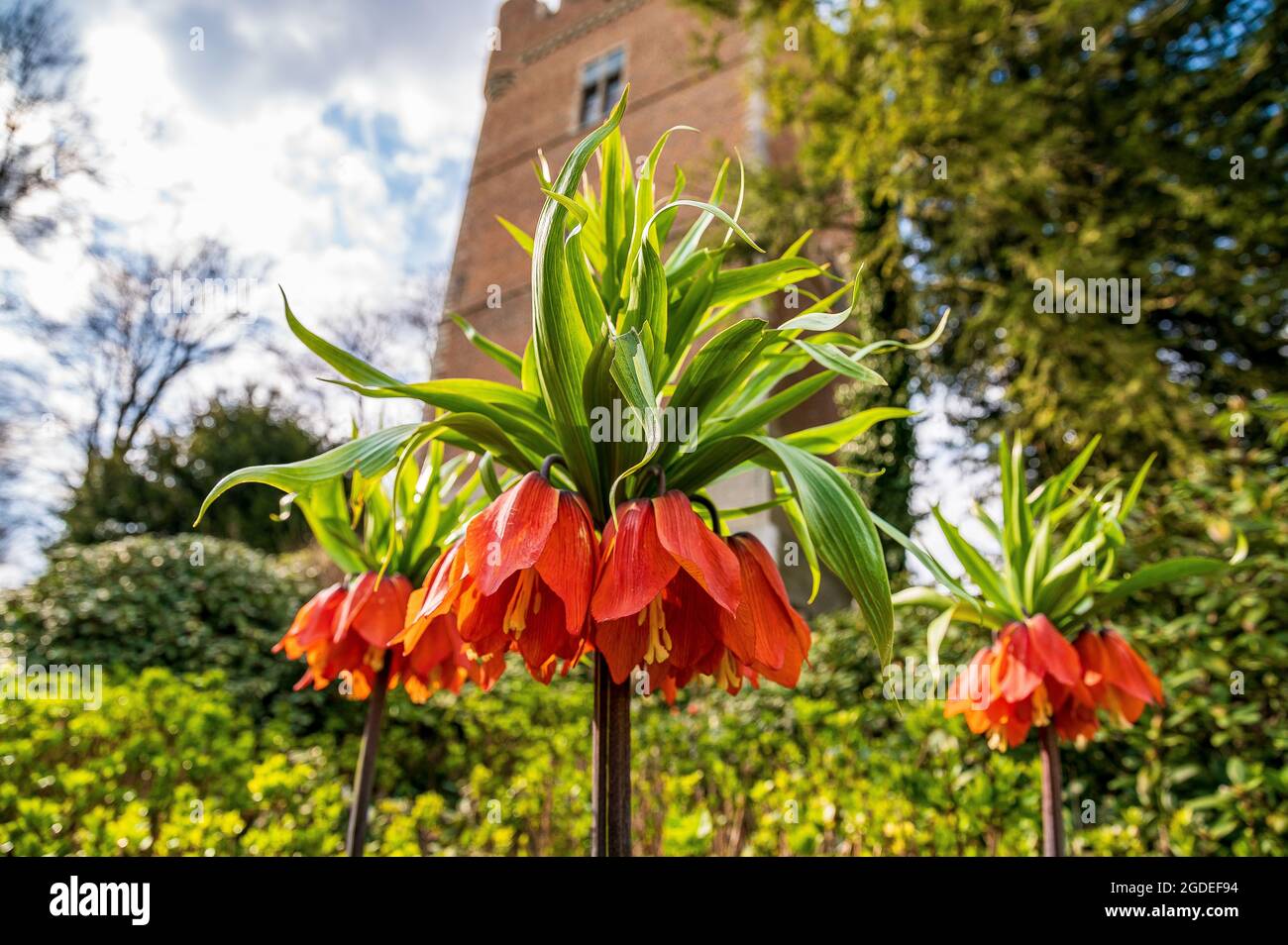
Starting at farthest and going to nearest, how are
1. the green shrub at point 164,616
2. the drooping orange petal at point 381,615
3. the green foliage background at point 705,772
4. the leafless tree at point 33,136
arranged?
the leafless tree at point 33,136 < the green shrub at point 164,616 < the green foliage background at point 705,772 < the drooping orange petal at point 381,615

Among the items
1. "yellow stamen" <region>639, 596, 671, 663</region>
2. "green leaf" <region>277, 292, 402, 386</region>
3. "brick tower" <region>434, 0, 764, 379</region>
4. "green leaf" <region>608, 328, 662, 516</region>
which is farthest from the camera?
"brick tower" <region>434, 0, 764, 379</region>

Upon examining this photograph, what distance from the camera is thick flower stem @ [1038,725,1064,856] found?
1615 mm

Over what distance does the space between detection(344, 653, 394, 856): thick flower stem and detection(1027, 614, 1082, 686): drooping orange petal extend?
132cm

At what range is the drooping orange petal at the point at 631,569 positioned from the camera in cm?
79

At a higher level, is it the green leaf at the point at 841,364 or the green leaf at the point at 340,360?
the green leaf at the point at 340,360

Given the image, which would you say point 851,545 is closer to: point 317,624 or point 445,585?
point 445,585

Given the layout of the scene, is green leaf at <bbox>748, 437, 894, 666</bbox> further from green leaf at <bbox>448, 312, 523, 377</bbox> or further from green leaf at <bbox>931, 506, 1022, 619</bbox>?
green leaf at <bbox>931, 506, 1022, 619</bbox>

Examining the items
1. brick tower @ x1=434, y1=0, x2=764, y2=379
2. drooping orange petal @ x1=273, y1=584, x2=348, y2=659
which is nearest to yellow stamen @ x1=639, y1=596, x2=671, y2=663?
drooping orange petal @ x1=273, y1=584, x2=348, y2=659

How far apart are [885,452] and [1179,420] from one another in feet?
9.08

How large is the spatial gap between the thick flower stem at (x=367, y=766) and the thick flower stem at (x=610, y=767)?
2.85 feet

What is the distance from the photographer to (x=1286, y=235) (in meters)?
7.63

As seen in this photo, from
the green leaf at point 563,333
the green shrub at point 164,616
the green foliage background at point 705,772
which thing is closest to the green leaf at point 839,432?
the green leaf at point 563,333

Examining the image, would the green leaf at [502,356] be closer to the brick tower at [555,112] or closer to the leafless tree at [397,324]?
the brick tower at [555,112]

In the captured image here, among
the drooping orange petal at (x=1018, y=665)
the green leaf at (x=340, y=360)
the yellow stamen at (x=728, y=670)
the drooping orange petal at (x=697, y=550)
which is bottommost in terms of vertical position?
the drooping orange petal at (x=1018, y=665)
